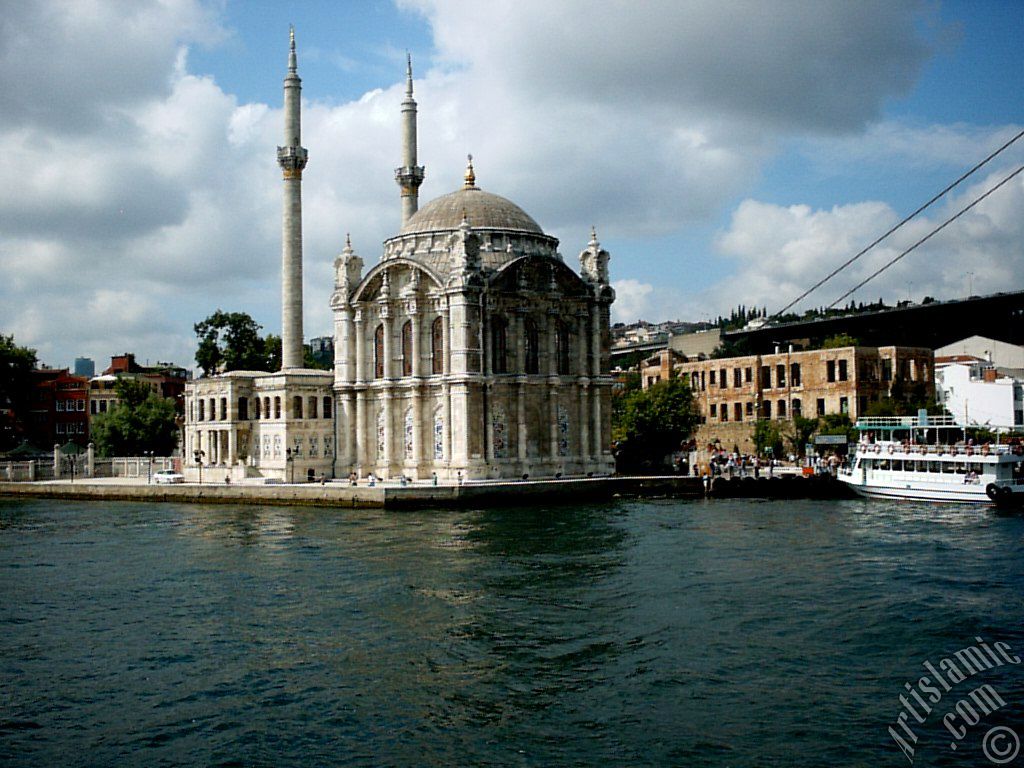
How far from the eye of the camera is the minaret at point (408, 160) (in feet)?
200

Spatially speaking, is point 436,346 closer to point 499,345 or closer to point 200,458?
point 499,345

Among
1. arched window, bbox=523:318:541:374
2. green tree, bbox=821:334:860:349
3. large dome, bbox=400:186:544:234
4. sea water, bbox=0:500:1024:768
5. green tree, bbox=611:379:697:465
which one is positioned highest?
large dome, bbox=400:186:544:234

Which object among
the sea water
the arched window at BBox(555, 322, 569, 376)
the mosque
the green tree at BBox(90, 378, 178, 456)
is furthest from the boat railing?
the green tree at BBox(90, 378, 178, 456)

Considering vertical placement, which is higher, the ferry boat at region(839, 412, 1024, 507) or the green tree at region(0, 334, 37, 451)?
the green tree at region(0, 334, 37, 451)

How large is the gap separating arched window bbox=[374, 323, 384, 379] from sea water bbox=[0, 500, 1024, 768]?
65.5 feet

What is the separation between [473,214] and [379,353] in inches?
327

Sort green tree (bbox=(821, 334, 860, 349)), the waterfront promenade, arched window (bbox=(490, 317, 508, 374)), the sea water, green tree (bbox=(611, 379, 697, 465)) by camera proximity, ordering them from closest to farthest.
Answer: the sea water → the waterfront promenade → arched window (bbox=(490, 317, 508, 374)) → green tree (bbox=(611, 379, 697, 465)) → green tree (bbox=(821, 334, 860, 349))

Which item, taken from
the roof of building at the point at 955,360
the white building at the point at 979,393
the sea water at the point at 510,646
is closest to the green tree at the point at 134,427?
the sea water at the point at 510,646

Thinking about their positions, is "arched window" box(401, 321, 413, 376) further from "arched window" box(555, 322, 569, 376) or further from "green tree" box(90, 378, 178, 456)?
"green tree" box(90, 378, 178, 456)

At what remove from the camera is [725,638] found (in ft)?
64.8

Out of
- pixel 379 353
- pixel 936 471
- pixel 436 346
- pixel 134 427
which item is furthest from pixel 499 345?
pixel 134 427

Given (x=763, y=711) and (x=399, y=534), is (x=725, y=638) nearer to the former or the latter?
(x=763, y=711)

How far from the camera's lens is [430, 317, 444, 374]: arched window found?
50.4m

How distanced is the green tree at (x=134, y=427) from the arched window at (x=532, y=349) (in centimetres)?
2930
